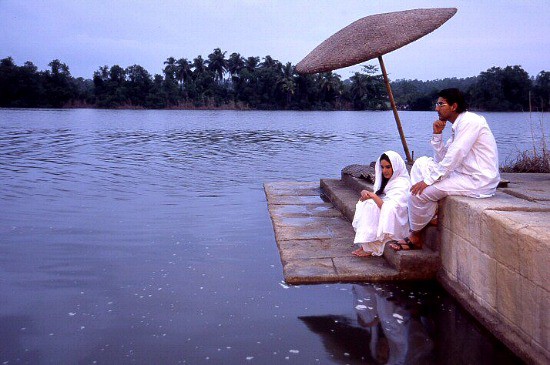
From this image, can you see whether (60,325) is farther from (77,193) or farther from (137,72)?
(137,72)

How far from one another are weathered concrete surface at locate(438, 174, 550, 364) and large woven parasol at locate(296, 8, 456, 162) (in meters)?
2.37

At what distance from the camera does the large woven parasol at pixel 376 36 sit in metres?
6.12

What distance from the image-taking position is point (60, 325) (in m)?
3.82

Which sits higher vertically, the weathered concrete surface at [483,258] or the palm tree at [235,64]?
the palm tree at [235,64]

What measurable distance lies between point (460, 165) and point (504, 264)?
1.14 metres

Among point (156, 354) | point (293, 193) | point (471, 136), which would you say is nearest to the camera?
point (156, 354)

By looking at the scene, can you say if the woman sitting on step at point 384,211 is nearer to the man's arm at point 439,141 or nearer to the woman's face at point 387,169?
the woman's face at point 387,169

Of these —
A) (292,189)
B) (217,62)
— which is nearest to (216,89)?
(217,62)

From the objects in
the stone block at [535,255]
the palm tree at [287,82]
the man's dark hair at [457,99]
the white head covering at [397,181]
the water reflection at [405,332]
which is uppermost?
the palm tree at [287,82]

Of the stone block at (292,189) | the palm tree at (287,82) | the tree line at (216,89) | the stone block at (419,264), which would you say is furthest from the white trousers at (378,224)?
the palm tree at (287,82)

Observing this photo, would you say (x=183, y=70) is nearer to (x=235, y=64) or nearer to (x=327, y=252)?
(x=235, y=64)

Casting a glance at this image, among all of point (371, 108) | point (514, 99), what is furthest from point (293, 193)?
point (371, 108)

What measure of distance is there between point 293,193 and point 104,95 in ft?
230

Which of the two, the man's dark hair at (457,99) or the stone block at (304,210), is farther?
the stone block at (304,210)
